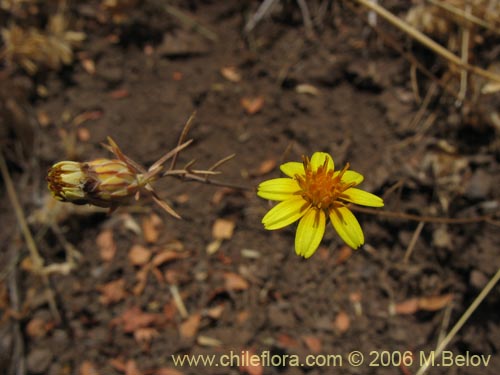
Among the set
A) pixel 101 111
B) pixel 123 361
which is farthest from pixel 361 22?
pixel 123 361

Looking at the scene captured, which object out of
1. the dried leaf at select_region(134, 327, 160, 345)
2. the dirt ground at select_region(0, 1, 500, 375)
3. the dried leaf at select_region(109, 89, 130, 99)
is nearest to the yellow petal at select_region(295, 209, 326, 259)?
the dirt ground at select_region(0, 1, 500, 375)

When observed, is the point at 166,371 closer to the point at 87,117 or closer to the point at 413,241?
the point at 413,241

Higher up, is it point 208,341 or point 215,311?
point 215,311

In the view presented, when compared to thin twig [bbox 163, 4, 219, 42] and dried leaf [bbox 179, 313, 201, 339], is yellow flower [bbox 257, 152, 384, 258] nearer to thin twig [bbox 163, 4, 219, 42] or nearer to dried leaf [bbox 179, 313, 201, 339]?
dried leaf [bbox 179, 313, 201, 339]

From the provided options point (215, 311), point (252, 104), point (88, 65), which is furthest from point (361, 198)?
point (88, 65)

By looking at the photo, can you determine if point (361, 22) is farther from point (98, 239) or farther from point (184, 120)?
point (98, 239)
